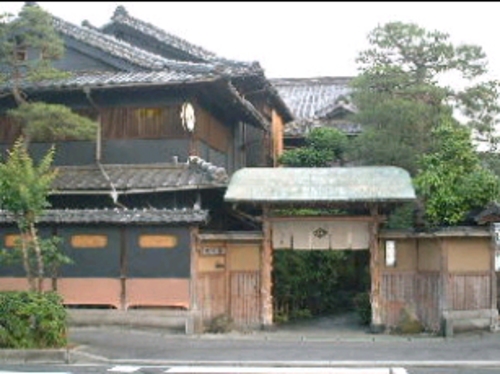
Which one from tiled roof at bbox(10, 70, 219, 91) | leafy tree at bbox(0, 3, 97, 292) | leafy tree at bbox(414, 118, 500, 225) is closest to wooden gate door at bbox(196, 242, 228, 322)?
leafy tree at bbox(0, 3, 97, 292)

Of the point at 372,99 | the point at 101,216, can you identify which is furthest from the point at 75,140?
the point at 372,99

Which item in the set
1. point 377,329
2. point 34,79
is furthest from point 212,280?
point 34,79

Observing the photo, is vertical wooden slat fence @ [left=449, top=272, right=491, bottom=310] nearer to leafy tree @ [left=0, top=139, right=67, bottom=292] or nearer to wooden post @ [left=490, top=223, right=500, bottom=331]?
wooden post @ [left=490, top=223, right=500, bottom=331]

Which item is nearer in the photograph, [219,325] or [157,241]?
[157,241]

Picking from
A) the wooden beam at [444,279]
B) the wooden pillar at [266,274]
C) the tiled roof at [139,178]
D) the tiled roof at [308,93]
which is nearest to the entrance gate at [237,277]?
the wooden pillar at [266,274]

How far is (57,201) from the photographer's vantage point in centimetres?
2255

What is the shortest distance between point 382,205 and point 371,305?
2.88m

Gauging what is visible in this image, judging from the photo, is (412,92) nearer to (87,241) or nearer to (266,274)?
(266,274)

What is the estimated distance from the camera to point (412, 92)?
77.3 ft

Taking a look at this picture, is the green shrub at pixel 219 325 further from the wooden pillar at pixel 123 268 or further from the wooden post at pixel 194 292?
the wooden pillar at pixel 123 268

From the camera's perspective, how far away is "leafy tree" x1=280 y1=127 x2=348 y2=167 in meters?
28.4

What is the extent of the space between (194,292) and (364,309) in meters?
5.99

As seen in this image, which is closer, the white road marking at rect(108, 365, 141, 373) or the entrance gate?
the white road marking at rect(108, 365, 141, 373)

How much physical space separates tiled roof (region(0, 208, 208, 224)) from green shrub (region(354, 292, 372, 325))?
645 centimetres
